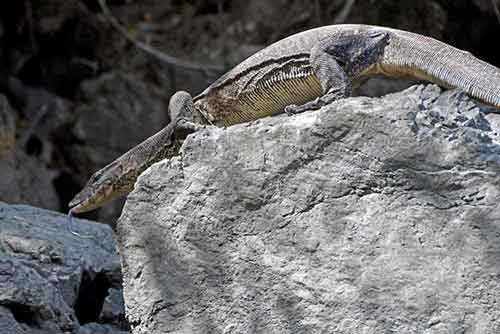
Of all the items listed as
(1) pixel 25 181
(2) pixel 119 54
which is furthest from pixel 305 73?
(2) pixel 119 54

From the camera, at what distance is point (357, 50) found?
4.38 metres

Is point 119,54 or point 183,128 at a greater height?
point 183,128

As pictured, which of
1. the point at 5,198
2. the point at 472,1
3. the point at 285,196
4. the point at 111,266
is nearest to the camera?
the point at 285,196

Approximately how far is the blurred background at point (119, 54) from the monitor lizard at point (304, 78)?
4589 millimetres

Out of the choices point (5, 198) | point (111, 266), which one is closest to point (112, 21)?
point (5, 198)

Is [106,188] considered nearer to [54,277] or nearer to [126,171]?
[126,171]

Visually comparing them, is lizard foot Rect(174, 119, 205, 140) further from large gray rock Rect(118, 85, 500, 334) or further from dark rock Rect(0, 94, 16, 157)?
dark rock Rect(0, 94, 16, 157)

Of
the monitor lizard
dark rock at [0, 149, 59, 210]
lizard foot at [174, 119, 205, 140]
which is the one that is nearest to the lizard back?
the monitor lizard

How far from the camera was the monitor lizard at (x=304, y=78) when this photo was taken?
151 inches

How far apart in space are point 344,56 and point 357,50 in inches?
2.7

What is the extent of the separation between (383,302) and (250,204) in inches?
22.8

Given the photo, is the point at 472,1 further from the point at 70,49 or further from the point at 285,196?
the point at 285,196

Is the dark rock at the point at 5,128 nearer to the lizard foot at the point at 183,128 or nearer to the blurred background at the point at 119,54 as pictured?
the blurred background at the point at 119,54

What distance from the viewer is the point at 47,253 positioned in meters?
4.47
